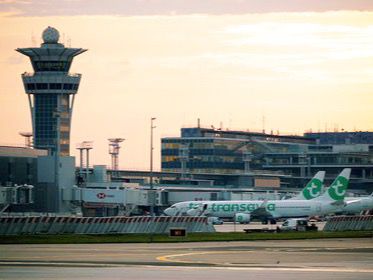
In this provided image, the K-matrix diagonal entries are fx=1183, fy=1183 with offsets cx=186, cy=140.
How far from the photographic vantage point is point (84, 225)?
105688 millimetres

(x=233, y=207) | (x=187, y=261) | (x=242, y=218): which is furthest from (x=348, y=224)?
(x=187, y=261)

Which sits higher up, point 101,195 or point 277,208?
point 101,195

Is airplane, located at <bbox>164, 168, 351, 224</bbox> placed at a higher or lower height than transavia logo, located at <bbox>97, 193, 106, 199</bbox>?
lower

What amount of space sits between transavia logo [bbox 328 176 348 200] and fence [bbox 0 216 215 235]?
76455mm

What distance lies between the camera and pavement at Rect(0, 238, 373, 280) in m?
49.9

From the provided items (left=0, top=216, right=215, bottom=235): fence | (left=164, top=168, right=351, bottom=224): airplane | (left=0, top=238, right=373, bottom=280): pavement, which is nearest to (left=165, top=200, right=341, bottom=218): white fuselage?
(left=164, top=168, right=351, bottom=224): airplane

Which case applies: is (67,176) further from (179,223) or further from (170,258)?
(170,258)

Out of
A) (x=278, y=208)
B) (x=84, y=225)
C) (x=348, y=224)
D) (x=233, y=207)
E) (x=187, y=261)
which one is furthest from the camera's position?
(x=233, y=207)

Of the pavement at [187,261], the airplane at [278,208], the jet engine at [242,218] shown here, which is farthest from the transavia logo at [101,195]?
the pavement at [187,261]

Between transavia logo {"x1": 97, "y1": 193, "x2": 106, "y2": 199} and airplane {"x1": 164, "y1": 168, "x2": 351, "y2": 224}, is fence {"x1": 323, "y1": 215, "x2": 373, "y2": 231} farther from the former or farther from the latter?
transavia logo {"x1": 97, "y1": 193, "x2": 106, "y2": 199}

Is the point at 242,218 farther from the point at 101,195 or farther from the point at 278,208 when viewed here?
the point at 101,195

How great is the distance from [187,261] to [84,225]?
1848 inches

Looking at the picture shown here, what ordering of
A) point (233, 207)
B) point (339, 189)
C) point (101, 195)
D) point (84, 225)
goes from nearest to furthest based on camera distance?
1. point (84, 225)
2. point (233, 207)
3. point (339, 189)
4. point (101, 195)

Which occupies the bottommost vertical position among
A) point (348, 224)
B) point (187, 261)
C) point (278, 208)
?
point (187, 261)
